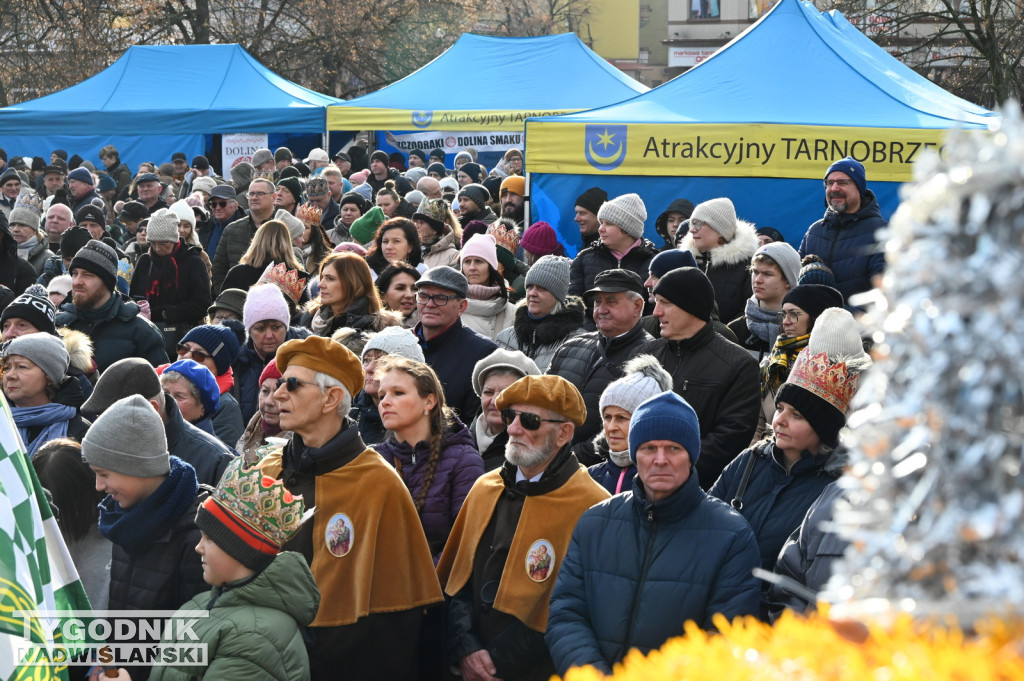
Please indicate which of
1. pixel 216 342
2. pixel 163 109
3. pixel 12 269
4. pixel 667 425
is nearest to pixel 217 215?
pixel 12 269

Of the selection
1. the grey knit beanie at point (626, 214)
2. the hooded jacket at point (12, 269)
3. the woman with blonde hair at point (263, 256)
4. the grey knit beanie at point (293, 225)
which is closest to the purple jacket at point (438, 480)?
the grey knit beanie at point (626, 214)

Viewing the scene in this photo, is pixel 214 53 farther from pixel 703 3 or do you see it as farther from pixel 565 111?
pixel 703 3

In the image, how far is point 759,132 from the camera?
29.7 ft

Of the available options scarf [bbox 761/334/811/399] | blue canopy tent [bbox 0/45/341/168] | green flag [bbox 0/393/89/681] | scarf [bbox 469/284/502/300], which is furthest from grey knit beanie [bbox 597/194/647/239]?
blue canopy tent [bbox 0/45/341/168]

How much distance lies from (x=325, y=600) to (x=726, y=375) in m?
1.91

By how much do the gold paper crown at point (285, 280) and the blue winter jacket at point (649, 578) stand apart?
406cm

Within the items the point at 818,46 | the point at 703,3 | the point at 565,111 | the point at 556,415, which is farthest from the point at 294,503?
the point at 703,3

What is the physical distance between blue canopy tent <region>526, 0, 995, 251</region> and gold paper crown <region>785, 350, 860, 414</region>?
507 centimetres

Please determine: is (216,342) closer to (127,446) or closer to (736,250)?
(127,446)

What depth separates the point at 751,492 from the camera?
3.98 m

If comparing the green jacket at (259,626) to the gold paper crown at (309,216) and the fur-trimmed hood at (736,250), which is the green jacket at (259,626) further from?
the gold paper crown at (309,216)

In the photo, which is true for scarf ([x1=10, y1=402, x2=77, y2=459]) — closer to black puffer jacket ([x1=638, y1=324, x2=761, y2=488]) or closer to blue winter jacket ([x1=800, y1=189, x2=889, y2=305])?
black puffer jacket ([x1=638, y1=324, x2=761, y2=488])

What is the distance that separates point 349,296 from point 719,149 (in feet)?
13.5

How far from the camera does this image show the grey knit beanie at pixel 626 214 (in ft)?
23.5
